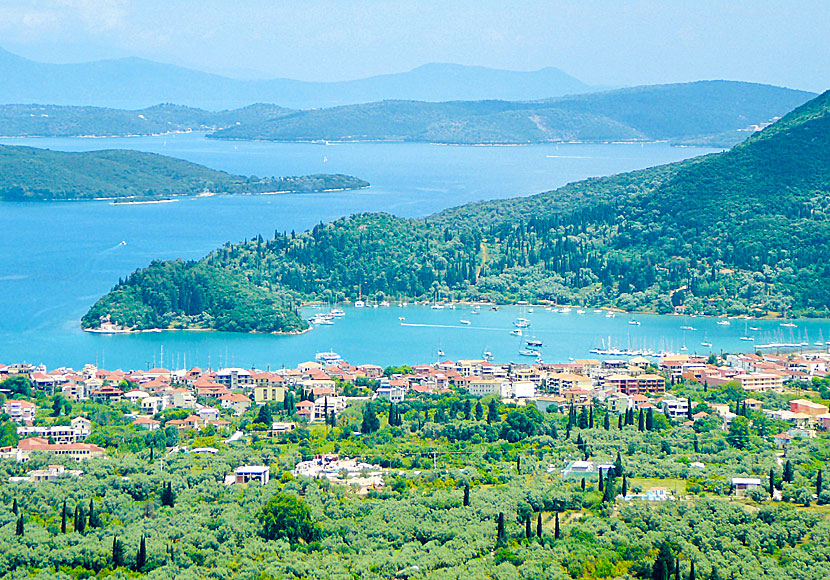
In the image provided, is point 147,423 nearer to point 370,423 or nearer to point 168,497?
point 370,423

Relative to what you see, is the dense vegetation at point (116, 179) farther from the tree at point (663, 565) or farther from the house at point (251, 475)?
the tree at point (663, 565)

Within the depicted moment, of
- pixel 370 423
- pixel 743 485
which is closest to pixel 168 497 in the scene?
pixel 370 423

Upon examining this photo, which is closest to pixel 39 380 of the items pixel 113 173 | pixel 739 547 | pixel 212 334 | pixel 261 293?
pixel 212 334

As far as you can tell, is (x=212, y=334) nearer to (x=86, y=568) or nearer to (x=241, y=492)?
(x=241, y=492)

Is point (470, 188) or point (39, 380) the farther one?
point (470, 188)

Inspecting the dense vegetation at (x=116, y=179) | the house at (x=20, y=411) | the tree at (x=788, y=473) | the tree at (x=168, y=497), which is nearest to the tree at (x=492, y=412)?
the tree at (x=788, y=473)

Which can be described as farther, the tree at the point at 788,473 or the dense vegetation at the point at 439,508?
the tree at the point at 788,473
